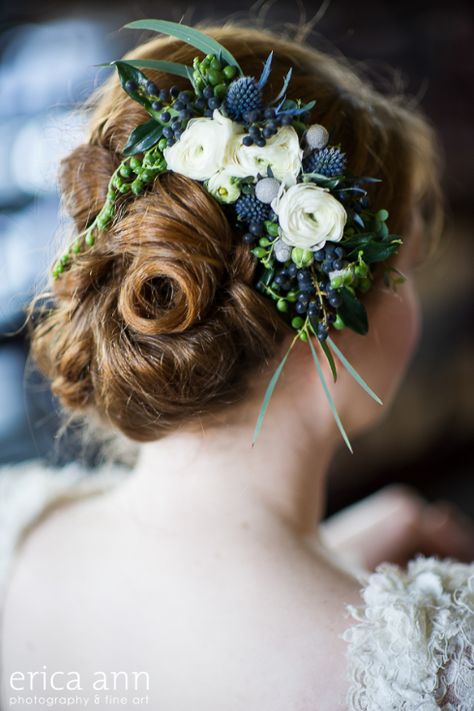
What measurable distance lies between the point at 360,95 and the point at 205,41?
13.2 inches

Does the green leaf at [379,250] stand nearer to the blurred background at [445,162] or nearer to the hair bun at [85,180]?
the hair bun at [85,180]

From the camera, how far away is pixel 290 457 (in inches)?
43.9

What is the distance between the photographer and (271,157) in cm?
85

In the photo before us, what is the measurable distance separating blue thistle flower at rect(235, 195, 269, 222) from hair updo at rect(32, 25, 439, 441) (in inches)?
1.2

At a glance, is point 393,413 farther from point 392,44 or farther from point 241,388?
point 241,388

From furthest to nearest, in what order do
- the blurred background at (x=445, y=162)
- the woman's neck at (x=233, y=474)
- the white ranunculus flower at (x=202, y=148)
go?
1. the blurred background at (x=445, y=162)
2. the woman's neck at (x=233, y=474)
3. the white ranunculus flower at (x=202, y=148)

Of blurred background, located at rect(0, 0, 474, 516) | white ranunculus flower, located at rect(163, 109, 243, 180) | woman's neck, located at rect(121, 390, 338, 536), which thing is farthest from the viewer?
blurred background, located at rect(0, 0, 474, 516)

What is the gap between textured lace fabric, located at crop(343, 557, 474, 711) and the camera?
85cm

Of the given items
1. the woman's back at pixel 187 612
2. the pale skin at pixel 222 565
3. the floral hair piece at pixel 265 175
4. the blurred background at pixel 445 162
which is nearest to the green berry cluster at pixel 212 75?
the floral hair piece at pixel 265 175

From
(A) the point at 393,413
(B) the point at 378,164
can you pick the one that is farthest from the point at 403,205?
(A) the point at 393,413

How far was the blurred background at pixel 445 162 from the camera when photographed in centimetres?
211

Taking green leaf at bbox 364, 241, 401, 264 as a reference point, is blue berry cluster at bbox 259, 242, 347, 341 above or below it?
below

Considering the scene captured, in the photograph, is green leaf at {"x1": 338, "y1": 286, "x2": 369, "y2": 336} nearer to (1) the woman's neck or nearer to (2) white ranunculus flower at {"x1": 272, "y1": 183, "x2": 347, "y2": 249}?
(2) white ranunculus flower at {"x1": 272, "y1": 183, "x2": 347, "y2": 249}

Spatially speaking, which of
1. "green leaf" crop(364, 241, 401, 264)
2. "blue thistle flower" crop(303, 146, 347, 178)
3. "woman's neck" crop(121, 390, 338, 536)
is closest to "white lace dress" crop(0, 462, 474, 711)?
"woman's neck" crop(121, 390, 338, 536)
